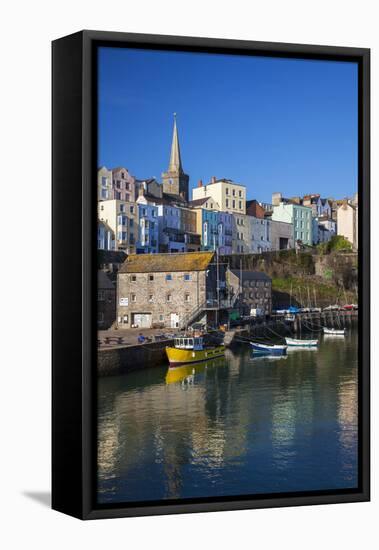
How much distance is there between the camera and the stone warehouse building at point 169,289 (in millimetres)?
8898

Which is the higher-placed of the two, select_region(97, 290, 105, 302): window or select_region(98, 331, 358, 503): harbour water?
select_region(97, 290, 105, 302): window

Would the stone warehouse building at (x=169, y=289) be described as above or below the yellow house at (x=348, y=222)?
below

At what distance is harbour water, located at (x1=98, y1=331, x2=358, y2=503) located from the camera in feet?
28.7

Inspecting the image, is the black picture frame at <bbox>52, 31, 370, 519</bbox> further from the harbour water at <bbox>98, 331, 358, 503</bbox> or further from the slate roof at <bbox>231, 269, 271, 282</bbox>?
the slate roof at <bbox>231, 269, 271, 282</bbox>

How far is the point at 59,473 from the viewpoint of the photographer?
8773 mm

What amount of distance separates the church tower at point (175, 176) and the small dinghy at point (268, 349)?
1.46m

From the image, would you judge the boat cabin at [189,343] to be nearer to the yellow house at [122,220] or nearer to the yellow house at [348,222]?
the yellow house at [122,220]

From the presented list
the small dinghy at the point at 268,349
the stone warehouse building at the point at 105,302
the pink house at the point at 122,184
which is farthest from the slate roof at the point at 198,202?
the small dinghy at the point at 268,349

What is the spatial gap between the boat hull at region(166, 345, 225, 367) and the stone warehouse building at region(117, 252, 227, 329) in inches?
9.1

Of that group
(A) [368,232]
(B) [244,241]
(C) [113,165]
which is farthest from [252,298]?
(C) [113,165]

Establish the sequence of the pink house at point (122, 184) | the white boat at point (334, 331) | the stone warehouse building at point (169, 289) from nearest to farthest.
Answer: the pink house at point (122, 184)
the stone warehouse building at point (169, 289)
the white boat at point (334, 331)

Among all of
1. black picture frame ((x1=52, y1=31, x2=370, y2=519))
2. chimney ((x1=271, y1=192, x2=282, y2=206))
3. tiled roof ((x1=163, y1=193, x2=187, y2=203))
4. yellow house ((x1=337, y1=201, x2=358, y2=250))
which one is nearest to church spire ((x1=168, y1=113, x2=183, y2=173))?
tiled roof ((x1=163, y1=193, x2=187, y2=203))

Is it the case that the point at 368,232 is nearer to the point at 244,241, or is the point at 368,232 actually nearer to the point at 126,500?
the point at 244,241

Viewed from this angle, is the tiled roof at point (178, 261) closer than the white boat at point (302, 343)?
Yes
